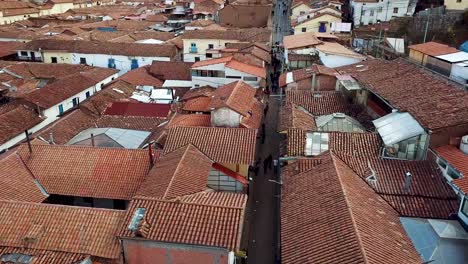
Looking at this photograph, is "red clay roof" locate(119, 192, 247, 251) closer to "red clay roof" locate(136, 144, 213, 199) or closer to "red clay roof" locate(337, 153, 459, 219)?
"red clay roof" locate(136, 144, 213, 199)

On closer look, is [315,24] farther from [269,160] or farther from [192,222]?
[192,222]

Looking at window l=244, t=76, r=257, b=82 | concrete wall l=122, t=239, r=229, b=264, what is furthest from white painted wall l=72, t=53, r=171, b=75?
concrete wall l=122, t=239, r=229, b=264

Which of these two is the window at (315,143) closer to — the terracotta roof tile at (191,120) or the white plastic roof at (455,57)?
the terracotta roof tile at (191,120)

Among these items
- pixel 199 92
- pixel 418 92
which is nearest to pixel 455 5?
pixel 418 92

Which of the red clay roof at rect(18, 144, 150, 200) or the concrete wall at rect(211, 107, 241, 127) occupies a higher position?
the concrete wall at rect(211, 107, 241, 127)

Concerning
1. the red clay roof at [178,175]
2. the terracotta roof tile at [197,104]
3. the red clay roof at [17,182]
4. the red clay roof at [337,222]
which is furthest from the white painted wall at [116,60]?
the red clay roof at [337,222]

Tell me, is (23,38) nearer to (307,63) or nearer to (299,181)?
(307,63)

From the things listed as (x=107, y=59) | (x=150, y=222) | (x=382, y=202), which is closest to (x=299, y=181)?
(x=382, y=202)
